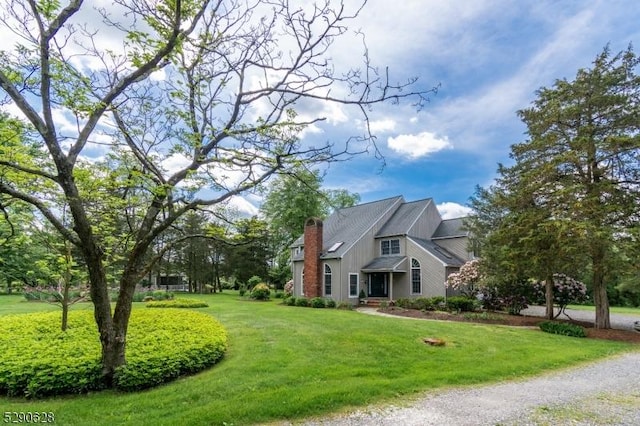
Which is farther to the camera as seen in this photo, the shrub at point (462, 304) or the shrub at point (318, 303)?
the shrub at point (318, 303)

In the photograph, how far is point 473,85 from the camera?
11758 millimetres

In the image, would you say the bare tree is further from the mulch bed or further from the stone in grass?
the mulch bed

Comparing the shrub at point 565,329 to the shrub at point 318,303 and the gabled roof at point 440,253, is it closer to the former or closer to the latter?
the gabled roof at point 440,253

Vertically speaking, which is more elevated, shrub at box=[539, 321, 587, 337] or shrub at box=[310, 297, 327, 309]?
shrub at box=[539, 321, 587, 337]

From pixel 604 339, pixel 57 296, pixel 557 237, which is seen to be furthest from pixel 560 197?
pixel 57 296

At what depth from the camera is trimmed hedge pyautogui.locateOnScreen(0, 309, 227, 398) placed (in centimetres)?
605

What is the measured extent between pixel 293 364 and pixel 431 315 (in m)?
10.6

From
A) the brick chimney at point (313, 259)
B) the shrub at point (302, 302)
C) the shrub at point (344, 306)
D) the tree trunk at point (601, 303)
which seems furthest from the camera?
the brick chimney at point (313, 259)

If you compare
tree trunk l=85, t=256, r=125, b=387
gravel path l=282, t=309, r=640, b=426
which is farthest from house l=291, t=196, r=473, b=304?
tree trunk l=85, t=256, r=125, b=387

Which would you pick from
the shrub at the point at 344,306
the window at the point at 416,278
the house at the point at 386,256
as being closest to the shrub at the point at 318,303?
the shrub at the point at 344,306

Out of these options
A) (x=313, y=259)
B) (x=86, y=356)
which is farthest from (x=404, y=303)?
(x=86, y=356)

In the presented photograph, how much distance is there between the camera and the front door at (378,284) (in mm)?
23125

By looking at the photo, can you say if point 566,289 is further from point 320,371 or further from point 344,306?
point 320,371

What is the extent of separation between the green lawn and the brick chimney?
11034mm
